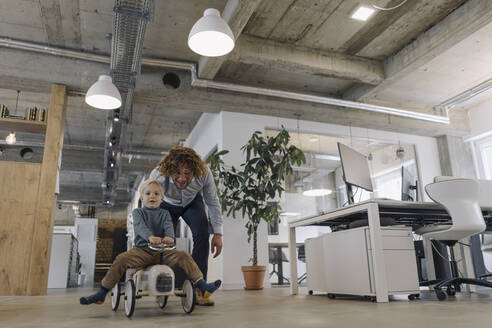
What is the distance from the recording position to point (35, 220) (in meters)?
4.70

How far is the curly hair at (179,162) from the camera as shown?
7.68 feet

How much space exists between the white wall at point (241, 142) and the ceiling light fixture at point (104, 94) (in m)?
2.05


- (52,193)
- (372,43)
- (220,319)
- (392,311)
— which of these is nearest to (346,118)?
(372,43)

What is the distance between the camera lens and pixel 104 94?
388 cm

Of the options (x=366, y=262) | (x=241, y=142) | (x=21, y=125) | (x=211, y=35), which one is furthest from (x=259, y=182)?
(x=21, y=125)

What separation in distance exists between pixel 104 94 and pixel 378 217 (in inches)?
109

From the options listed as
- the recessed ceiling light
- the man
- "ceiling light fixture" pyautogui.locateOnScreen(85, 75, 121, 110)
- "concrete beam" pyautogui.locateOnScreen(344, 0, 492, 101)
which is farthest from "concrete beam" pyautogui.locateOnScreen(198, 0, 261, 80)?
"concrete beam" pyautogui.locateOnScreen(344, 0, 492, 101)

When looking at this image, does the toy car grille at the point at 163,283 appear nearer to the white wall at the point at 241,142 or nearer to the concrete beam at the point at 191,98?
the white wall at the point at 241,142

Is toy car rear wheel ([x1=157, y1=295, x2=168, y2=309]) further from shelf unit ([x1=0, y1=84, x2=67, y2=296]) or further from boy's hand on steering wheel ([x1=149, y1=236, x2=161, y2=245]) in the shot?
shelf unit ([x1=0, y1=84, x2=67, y2=296])

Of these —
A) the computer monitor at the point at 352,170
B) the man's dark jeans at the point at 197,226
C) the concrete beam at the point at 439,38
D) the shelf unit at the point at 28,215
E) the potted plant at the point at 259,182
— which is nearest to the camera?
the man's dark jeans at the point at 197,226

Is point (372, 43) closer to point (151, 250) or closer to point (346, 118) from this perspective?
point (346, 118)

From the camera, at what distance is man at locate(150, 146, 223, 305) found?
2.35m

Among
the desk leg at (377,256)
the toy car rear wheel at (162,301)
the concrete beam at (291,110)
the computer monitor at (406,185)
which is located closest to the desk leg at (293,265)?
the computer monitor at (406,185)

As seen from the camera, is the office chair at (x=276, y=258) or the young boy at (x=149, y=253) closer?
the young boy at (x=149, y=253)
